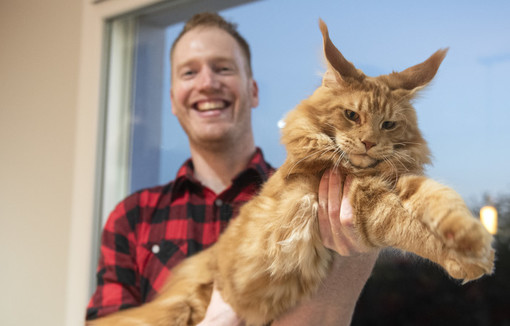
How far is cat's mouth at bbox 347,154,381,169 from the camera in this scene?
98 cm

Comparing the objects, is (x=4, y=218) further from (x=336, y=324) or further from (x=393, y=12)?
(x=393, y=12)

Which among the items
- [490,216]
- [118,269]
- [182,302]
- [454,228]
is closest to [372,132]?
[454,228]

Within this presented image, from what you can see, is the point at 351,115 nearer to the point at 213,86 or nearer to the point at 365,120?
the point at 365,120

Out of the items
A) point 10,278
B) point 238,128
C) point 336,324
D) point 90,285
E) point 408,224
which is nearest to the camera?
point 408,224

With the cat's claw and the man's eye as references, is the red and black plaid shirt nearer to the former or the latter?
the man's eye

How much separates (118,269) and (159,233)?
0.19 m

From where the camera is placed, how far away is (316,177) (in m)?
1.10

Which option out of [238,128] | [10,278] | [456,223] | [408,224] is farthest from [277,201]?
[10,278]

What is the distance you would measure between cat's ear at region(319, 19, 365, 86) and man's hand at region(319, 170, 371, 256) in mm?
202

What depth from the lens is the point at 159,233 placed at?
175 cm

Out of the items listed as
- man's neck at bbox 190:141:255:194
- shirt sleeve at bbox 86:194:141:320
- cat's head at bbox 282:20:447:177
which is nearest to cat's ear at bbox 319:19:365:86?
cat's head at bbox 282:20:447:177

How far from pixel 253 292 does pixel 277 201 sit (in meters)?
0.23

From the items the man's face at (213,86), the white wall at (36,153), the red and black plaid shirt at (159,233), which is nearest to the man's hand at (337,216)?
the red and black plaid shirt at (159,233)

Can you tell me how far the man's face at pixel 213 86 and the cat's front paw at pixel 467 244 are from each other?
3.43ft
